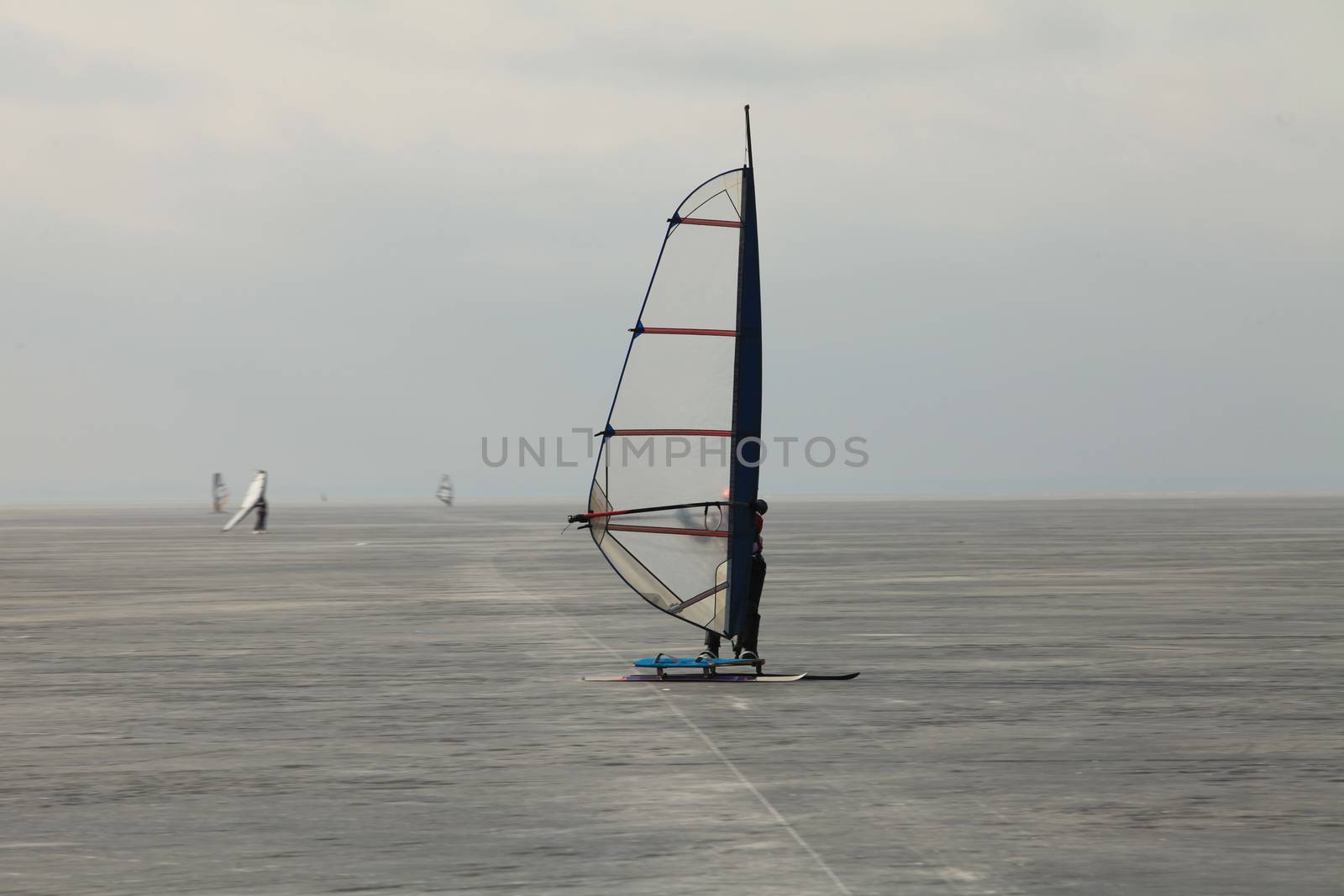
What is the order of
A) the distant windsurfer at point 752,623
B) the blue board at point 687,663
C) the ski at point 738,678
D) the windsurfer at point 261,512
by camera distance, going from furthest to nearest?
the windsurfer at point 261,512 < the distant windsurfer at point 752,623 < the blue board at point 687,663 < the ski at point 738,678

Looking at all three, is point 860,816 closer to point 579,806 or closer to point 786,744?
point 579,806

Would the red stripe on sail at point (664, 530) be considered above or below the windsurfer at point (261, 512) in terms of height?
above

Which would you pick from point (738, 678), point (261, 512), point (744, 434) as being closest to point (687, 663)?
point (738, 678)

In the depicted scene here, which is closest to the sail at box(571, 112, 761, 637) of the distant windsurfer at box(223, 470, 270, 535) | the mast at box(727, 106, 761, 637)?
the mast at box(727, 106, 761, 637)

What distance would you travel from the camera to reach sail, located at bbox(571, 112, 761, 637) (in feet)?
57.5

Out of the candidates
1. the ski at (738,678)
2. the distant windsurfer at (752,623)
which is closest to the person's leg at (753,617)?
the distant windsurfer at (752,623)

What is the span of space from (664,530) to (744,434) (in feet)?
4.05

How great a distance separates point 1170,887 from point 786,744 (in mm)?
4878

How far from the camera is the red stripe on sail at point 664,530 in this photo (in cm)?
1769

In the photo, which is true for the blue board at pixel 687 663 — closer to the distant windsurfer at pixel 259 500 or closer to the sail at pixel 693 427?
the sail at pixel 693 427

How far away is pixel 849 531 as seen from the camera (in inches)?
2712

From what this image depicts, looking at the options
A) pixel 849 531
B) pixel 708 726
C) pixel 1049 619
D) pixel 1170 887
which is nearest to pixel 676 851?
pixel 1170 887

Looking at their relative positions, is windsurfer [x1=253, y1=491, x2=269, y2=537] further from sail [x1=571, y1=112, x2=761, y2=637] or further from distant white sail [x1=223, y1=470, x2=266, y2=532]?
sail [x1=571, y1=112, x2=761, y2=637]

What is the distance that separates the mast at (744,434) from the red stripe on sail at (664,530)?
0.54ft
